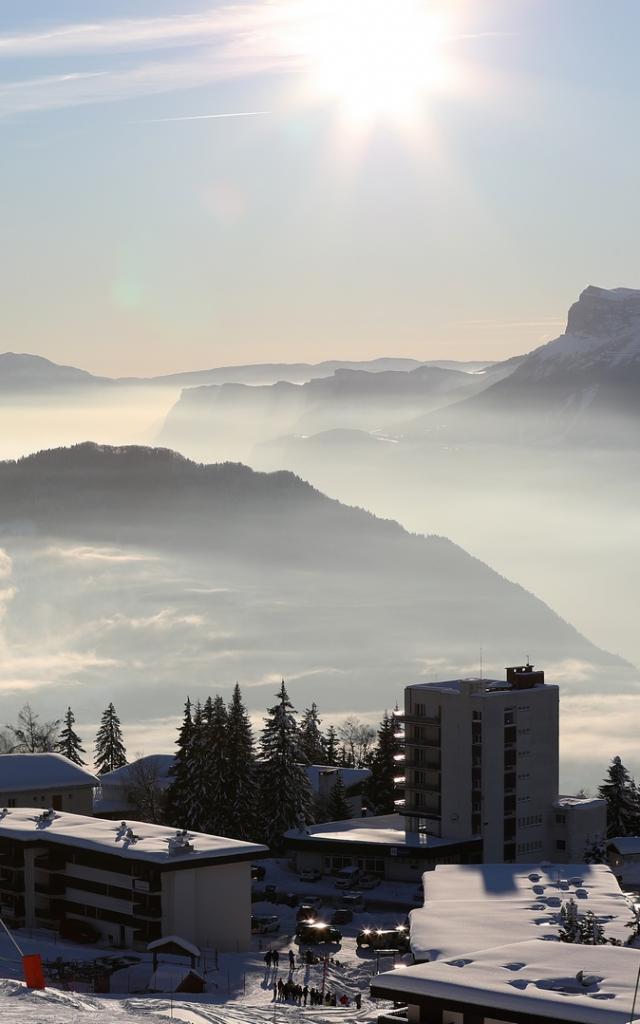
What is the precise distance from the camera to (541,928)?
253 feet

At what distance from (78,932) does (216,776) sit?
29799mm

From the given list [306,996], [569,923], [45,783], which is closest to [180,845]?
[306,996]

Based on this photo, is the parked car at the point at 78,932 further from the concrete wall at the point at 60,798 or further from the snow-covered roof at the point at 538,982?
the snow-covered roof at the point at 538,982

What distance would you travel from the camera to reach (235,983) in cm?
8050

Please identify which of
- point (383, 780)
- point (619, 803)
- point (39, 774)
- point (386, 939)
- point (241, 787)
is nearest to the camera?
point (386, 939)

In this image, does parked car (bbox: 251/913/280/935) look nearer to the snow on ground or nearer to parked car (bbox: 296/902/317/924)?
the snow on ground

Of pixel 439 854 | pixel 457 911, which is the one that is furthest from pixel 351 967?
pixel 439 854

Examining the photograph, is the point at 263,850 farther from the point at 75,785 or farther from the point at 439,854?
the point at 75,785

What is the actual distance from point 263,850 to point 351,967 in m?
8.22

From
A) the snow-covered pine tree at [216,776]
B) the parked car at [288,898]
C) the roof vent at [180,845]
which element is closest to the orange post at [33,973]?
the roof vent at [180,845]

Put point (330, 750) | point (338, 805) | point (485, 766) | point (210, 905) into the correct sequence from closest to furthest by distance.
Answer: point (210, 905)
point (485, 766)
point (338, 805)
point (330, 750)

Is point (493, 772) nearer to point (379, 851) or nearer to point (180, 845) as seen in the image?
point (379, 851)

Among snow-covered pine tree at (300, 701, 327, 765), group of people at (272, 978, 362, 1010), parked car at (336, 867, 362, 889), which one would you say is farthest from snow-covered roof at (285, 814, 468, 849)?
group of people at (272, 978, 362, 1010)

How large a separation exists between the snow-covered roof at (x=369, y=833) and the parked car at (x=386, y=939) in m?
19.0
